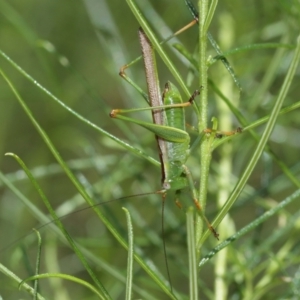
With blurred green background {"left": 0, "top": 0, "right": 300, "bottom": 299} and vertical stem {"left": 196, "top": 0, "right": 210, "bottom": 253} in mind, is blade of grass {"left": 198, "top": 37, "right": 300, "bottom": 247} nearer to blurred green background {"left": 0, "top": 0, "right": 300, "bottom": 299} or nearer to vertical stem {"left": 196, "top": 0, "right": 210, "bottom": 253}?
vertical stem {"left": 196, "top": 0, "right": 210, "bottom": 253}

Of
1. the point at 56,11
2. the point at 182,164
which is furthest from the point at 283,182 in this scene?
the point at 56,11

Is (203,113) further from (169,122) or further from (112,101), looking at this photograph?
(112,101)

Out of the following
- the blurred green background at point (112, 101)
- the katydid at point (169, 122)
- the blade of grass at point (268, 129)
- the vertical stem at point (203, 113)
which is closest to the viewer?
the blade of grass at point (268, 129)

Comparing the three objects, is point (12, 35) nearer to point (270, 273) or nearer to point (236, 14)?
point (236, 14)

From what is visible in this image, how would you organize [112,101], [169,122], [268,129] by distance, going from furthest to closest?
[112,101]
[169,122]
[268,129]

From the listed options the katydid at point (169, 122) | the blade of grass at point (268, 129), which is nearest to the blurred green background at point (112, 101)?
the katydid at point (169, 122)

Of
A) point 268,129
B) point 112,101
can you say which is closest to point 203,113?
point 268,129

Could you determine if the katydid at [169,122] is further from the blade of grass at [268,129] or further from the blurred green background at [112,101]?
the blade of grass at [268,129]

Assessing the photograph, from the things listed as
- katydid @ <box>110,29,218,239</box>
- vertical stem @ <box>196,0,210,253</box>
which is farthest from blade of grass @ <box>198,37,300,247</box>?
katydid @ <box>110,29,218,239</box>

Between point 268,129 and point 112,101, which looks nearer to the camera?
point 268,129
